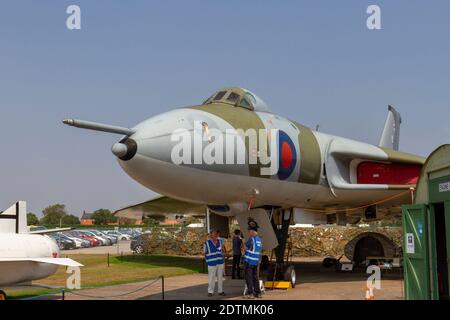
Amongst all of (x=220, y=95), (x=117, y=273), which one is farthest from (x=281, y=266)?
(x=117, y=273)

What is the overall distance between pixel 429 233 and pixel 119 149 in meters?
5.21

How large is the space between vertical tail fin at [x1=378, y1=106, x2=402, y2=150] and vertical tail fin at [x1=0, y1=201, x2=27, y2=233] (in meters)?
15.4

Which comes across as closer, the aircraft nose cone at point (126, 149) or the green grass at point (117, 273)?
the aircraft nose cone at point (126, 149)

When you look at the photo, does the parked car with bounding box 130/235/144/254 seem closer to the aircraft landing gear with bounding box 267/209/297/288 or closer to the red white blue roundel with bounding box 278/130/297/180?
the aircraft landing gear with bounding box 267/209/297/288

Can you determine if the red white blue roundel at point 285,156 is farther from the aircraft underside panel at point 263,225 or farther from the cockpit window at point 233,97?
the cockpit window at point 233,97

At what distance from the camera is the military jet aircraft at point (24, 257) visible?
34.5 ft

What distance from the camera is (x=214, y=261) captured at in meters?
10.8

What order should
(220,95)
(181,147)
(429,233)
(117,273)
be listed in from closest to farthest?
(429,233)
(181,147)
(220,95)
(117,273)

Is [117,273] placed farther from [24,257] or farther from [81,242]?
[81,242]

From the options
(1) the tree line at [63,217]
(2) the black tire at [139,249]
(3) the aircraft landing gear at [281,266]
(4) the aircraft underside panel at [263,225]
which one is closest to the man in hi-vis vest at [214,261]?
(4) the aircraft underside panel at [263,225]

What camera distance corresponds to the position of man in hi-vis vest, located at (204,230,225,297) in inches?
426

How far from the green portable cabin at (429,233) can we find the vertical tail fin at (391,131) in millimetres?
13738
